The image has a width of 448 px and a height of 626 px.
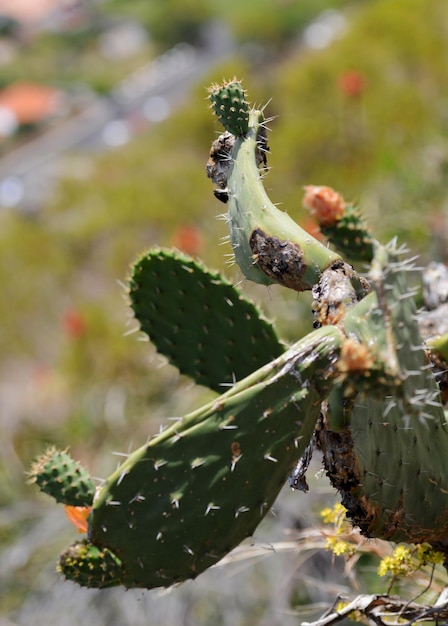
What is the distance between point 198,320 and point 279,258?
48cm

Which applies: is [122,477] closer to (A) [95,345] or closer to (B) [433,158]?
(B) [433,158]

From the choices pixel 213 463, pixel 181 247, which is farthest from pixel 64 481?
pixel 181 247

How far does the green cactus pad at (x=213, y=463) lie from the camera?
151cm

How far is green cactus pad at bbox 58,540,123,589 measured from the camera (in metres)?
1.59

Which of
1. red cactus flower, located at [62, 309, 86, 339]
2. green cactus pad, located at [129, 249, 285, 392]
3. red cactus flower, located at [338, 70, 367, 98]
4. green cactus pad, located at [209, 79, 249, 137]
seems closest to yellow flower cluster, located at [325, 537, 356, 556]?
green cactus pad, located at [129, 249, 285, 392]

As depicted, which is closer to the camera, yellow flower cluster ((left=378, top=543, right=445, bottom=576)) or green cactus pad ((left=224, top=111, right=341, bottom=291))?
green cactus pad ((left=224, top=111, right=341, bottom=291))

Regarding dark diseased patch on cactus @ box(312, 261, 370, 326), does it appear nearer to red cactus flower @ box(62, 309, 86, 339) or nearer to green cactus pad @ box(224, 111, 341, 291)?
green cactus pad @ box(224, 111, 341, 291)

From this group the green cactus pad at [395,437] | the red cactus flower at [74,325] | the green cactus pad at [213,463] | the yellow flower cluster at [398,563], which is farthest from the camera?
the red cactus flower at [74,325]

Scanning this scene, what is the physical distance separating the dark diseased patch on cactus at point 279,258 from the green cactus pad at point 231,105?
0.79 ft

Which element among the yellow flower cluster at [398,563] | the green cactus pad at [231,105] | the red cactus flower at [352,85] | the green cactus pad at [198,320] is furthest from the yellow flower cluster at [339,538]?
the red cactus flower at [352,85]

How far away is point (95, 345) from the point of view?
357 inches

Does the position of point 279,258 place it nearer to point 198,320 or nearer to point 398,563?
point 198,320

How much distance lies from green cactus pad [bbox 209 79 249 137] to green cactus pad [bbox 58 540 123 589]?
0.93m

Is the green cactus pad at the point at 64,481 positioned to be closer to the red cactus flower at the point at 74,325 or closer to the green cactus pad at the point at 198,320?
the green cactus pad at the point at 198,320
